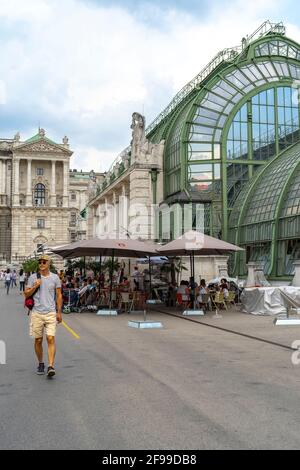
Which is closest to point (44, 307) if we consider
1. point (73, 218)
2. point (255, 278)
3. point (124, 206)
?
point (255, 278)

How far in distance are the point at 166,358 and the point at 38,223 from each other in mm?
112276

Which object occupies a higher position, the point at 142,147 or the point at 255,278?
the point at 142,147

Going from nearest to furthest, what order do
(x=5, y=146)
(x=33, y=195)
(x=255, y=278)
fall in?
(x=255, y=278)
(x=33, y=195)
(x=5, y=146)

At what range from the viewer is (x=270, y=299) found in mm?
20047

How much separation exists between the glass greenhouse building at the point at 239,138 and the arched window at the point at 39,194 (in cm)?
8907

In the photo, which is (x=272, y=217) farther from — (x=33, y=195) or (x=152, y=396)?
(x=33, y=195)

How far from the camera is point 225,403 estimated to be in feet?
23.4

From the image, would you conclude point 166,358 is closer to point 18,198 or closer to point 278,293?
point 278,293

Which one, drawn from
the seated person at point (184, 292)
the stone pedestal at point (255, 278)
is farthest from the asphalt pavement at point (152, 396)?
the stone pedestal at point (255, 278)

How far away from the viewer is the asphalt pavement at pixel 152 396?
5672 millimetres

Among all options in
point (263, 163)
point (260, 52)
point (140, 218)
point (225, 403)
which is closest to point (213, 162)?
point (263, 163)

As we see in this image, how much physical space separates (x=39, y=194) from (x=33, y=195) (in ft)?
4.61

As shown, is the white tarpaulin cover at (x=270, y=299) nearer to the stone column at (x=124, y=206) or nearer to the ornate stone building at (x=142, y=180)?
the ornate stone building at (x=142, y=180)

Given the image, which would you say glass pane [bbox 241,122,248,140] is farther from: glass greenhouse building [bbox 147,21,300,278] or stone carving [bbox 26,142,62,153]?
stone carving [bbox 26,142,62,153]
